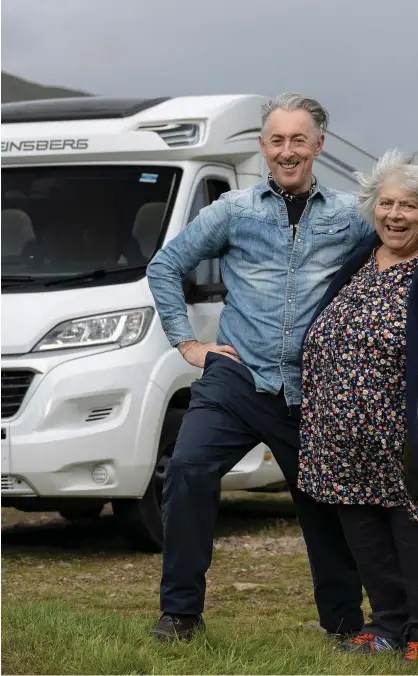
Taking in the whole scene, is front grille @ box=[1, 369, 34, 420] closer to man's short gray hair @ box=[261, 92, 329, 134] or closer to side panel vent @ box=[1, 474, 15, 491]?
side panel vent @ box=[1, 474, 15, 491]

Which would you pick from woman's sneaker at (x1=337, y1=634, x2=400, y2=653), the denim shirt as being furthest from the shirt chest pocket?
woman's sneaker at (x1=337, y1=634, x2=400, y2=653)

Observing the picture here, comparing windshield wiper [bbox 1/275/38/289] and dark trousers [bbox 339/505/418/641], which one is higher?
windshield wiper [bbox 1/275/38/289]

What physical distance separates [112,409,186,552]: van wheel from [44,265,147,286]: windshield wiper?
0.90 meters

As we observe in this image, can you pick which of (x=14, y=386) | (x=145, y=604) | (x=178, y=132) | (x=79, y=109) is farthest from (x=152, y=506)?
(x=79, y=109)

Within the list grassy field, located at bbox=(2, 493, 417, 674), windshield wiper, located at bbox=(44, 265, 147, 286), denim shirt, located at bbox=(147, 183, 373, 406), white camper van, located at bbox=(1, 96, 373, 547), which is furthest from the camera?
windshield wiper, located at bbox=(44, 265, 147, 286)

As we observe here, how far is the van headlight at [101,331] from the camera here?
8320mm

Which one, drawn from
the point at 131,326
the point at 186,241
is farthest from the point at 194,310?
the point at 186,241

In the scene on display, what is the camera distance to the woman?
5059 millimetres

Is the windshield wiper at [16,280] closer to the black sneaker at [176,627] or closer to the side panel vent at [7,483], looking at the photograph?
the side panel vent at [7,483]

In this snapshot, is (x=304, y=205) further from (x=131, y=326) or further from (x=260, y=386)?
(x=131, y=326)

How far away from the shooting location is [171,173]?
29.7ft

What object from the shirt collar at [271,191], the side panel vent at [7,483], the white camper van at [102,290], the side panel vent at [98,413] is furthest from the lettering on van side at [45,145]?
the shirt collar at [271,191]

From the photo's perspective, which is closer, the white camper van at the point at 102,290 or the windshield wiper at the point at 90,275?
the white camper van at the point at 102,290

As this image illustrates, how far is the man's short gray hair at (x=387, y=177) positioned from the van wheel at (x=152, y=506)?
3496 millimetres
